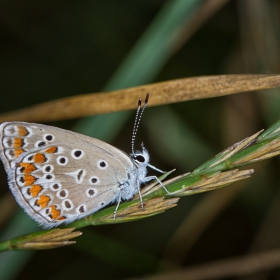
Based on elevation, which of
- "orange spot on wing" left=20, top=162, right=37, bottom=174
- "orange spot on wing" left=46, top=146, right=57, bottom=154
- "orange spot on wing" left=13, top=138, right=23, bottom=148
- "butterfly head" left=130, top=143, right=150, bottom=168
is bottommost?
"butterfly head" left=130, top=143, right=150, bottom=168

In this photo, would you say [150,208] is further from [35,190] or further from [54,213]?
[35,190]

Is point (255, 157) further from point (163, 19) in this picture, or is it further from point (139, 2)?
point (139, 2)

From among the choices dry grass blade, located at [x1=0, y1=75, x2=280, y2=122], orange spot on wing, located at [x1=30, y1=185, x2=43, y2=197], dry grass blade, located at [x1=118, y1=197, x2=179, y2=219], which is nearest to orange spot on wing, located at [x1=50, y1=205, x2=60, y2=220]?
orange spot on wing, located at [x1=30, y1=185, x2=43, y2=197]

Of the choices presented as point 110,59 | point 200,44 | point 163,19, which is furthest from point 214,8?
point 110,59

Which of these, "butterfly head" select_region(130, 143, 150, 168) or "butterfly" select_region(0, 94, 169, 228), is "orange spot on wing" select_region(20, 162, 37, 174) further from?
"butterfly head" select_region(130, 143, 150, 168)

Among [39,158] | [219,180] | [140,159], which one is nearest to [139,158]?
[140,159]

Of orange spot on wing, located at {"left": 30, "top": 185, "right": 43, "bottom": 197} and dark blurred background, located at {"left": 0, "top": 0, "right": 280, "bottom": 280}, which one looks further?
dark blurred background, located at {"left": 0, "top": 0, "right": 280, "bottom": 280}

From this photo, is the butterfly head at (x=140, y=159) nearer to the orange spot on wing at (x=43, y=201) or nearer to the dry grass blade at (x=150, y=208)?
the orange spot on wing at (x=43, y=201)
